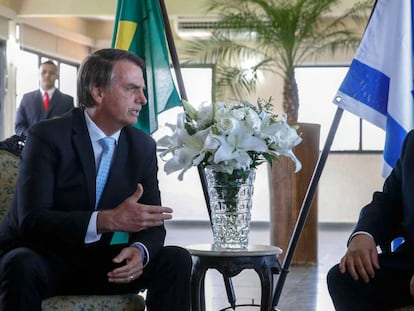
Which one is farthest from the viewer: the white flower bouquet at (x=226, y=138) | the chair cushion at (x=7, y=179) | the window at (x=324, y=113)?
the window at (x=324, y=113)

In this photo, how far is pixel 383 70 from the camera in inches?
152

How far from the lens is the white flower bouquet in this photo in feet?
9.24

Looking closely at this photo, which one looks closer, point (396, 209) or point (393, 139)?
point (396, 209)

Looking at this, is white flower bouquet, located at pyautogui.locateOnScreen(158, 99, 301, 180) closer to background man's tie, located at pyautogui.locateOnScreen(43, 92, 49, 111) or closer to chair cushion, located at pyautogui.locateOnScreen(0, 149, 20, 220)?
chair cushion, located at pyautogui.locateOnScreen(0, 149, 20, 220)

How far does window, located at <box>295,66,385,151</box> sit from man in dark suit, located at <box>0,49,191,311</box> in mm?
8477

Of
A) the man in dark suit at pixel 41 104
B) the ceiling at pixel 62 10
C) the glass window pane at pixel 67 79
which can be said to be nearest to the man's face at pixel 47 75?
the man in dark suit at pixel 41 104

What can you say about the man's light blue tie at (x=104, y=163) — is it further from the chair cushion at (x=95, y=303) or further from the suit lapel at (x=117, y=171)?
the chair cushion at (x=95, y=303)

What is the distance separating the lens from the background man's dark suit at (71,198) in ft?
8.86

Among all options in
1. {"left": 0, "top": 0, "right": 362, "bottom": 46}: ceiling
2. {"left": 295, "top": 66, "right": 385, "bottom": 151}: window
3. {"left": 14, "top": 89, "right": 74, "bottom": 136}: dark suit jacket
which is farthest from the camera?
{"left": 295, "top": 66, "right": 385, "bottom": 151}: window

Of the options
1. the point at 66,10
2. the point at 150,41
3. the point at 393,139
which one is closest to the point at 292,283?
the point at 393,139

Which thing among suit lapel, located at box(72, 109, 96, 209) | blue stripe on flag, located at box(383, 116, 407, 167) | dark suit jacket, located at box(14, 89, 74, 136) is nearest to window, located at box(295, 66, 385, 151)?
dark suit jacket, located at box(14, 89, 74, 136)

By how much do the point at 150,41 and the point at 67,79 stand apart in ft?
26.3

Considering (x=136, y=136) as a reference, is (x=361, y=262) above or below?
below

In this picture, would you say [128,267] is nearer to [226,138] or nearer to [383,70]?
[226,138]
